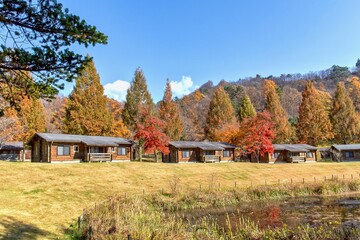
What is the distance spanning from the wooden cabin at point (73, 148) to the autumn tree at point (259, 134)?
21020mm

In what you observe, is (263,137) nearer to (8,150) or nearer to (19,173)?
(19,173)

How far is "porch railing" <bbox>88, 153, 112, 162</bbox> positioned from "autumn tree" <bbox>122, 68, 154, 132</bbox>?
1151cm

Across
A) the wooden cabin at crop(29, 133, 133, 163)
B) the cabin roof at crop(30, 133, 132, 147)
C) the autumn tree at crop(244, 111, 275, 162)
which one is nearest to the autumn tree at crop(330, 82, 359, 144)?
the autumn tree at crop(244, 111, 275, 162)

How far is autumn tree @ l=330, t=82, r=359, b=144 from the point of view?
64625 millimetres

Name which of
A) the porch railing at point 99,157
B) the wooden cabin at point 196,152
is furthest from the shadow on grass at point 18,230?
the wooden cabin at point 196,152

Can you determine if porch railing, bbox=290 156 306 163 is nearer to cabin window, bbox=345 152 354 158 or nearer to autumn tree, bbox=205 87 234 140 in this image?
cabin window, bbox=345 152 354 158

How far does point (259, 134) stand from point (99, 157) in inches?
1059

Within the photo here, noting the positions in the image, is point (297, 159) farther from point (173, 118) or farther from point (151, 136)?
point (151, 136)

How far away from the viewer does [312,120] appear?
62.4 metres

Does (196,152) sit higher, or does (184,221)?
(196,152)

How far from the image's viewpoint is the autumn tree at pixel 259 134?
4919cm

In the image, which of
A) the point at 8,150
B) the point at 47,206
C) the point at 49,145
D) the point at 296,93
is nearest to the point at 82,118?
the point at 49,145

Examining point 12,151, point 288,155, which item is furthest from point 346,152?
point 12,151

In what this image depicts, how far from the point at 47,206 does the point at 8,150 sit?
119 ft
